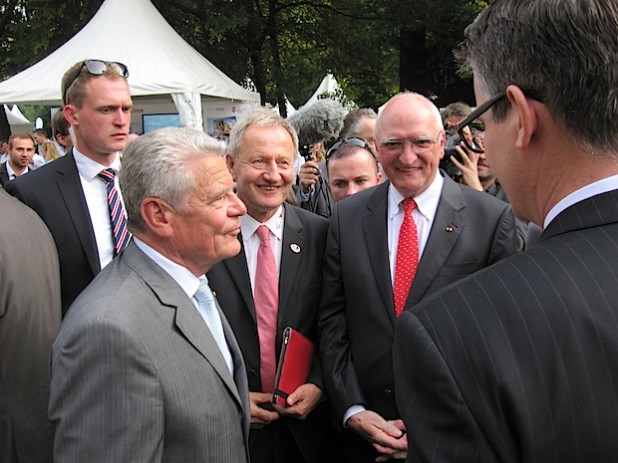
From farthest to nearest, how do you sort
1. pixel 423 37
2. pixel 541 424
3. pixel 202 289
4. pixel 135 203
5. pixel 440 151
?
pixel 423 37 → pixel 440 151 → pixel 202 289 → pixel 135 203 → pixel 541 424

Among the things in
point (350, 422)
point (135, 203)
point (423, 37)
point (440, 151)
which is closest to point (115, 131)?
point (135, 203)

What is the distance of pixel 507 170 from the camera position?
1.14 metres

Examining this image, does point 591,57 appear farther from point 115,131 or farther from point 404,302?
point 115,131

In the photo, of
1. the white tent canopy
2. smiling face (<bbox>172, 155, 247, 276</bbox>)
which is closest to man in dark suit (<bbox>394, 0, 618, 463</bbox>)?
smiling face (<bbox>172, 155, 247, 276</bbox>)

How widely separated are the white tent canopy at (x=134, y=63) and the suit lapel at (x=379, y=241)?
294 inches

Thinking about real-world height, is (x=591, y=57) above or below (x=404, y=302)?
above

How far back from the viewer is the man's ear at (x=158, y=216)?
1.88m

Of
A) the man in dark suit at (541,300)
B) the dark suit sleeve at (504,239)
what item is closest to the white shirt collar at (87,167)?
the dark suit sleeve at (504,239)

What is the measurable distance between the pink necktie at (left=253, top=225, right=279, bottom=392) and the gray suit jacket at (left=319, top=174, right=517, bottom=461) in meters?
0.23

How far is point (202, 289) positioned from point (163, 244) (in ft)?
0.85

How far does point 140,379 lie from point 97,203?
1.72 metres

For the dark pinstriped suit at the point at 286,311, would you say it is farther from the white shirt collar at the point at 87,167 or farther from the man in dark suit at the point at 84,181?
the white shirt collar at the point at 87,167

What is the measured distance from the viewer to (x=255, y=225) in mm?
2727

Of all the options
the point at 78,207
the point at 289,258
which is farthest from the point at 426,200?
the point at 78,207
